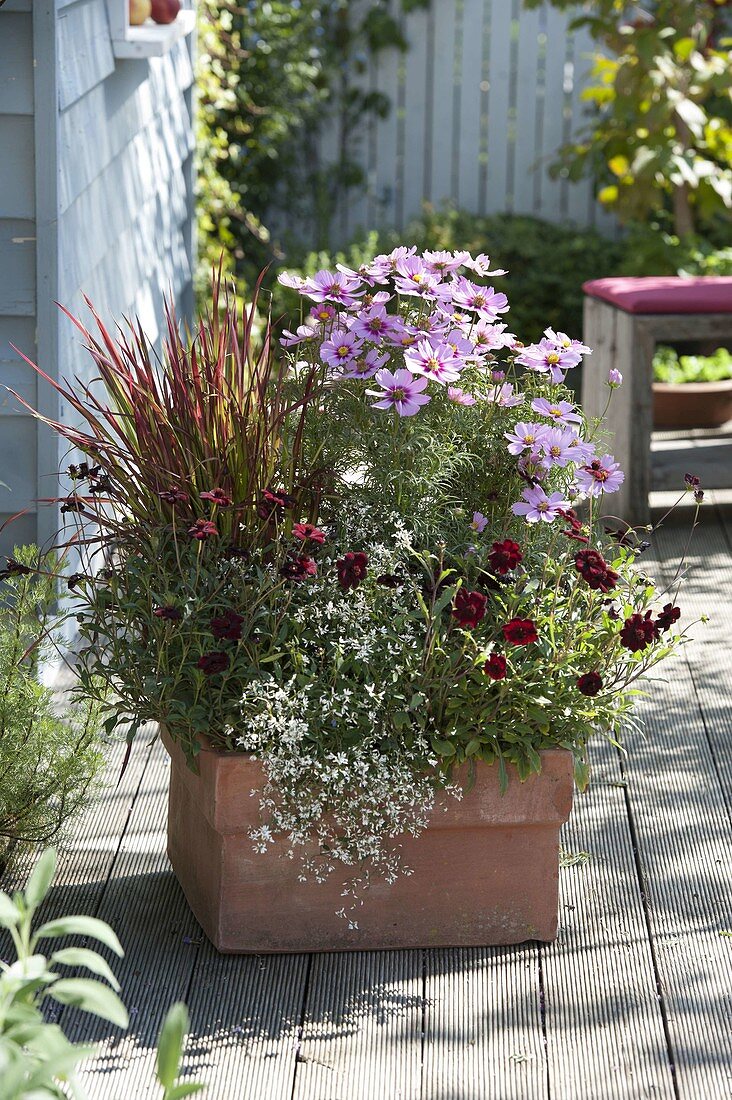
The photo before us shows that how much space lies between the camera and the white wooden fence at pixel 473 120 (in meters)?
8.02

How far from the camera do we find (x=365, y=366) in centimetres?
230

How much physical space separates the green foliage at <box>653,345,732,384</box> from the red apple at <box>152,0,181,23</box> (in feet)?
8.73

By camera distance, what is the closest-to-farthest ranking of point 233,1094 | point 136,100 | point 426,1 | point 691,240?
point 233,1094, point 136,100, point 691,240, point 426,1

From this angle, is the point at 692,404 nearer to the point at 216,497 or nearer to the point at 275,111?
the point at 275,111

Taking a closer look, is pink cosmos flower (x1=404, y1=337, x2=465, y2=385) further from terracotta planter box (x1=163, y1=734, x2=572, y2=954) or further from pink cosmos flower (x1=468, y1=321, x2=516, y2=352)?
terracotta planter box (x1=163, y1=734, x2=572, y2=954)

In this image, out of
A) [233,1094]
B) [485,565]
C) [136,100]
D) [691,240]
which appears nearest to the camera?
[233,1094]

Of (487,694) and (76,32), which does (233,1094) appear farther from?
(76,32)

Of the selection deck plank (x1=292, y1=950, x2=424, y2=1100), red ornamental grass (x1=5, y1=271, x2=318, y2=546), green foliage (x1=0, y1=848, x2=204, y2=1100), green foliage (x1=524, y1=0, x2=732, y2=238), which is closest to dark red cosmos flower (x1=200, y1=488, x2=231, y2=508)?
red ornamental grass (x1=5, y1=271, x2=318, y2=546)

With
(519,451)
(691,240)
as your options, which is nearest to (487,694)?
(519,451)

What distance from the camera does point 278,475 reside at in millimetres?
2346

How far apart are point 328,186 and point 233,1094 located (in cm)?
683

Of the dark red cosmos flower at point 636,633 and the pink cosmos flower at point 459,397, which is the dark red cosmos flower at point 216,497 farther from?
the dark red cosmos flower at point 636,633

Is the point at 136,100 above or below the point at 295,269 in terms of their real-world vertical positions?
above

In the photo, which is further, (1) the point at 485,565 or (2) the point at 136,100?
(2) the point at 136,100
